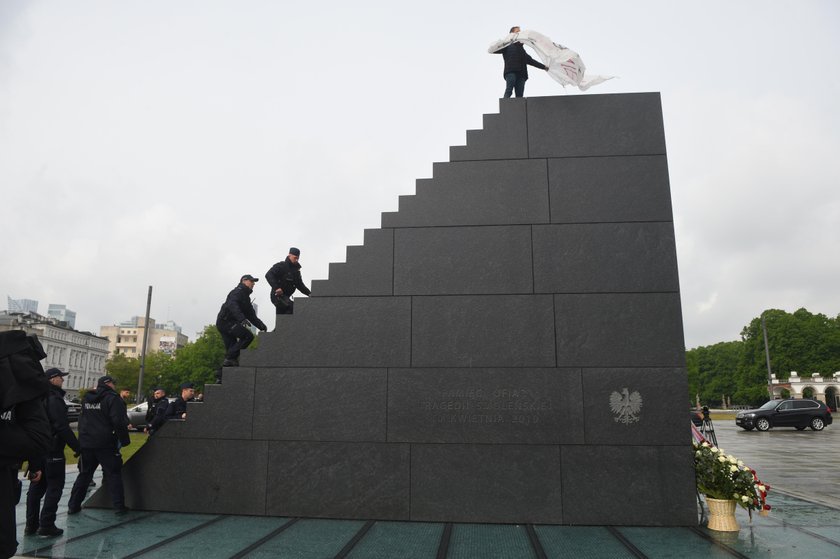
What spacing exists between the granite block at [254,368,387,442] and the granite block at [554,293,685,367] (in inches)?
111

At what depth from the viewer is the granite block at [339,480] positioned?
7.61 meters

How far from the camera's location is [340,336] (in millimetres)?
8242

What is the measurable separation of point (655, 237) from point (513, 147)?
2.59 metres

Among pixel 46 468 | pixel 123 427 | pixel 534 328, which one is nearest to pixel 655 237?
pixel 534 328

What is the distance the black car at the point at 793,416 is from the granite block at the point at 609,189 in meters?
27.5

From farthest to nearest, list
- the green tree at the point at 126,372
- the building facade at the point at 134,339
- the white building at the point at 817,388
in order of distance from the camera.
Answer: the building facade at the point at 134,339 < the green tree at the point at 126,372 < the white building at the point at 817,388

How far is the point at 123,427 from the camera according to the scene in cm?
802

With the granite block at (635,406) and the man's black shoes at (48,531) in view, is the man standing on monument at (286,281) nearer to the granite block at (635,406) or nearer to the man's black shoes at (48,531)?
the man's black shoes at (48,531)

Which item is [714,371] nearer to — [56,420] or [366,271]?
[366,271]

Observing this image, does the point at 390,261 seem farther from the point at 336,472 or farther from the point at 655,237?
the point at 655,237

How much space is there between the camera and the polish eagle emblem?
24.6ft

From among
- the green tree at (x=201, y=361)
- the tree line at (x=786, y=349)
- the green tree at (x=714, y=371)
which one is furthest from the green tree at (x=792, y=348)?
the green tree at (x=201, y=361)

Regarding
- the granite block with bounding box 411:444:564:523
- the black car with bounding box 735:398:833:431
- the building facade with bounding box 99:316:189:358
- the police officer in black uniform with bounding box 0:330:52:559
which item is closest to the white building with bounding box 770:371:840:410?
the black car with bounding box 735:398:833:431

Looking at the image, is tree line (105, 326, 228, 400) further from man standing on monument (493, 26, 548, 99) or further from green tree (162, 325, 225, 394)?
man standing on monument (493, 26, 548, 99)
